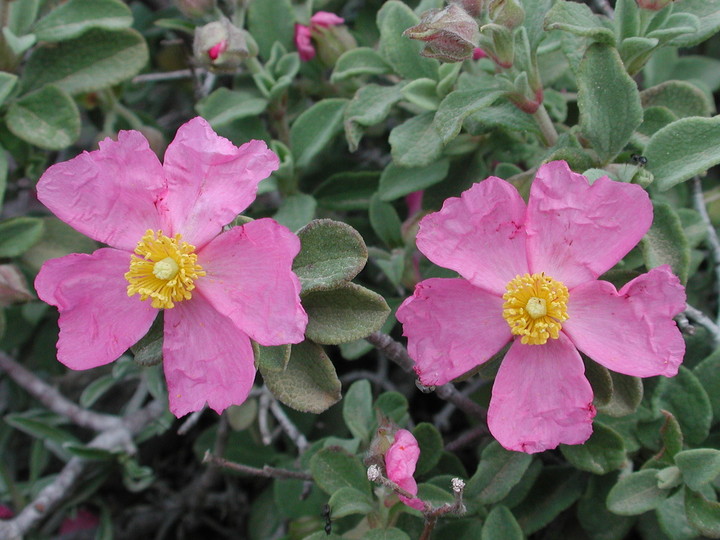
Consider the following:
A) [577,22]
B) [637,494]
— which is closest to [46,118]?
[577,22]

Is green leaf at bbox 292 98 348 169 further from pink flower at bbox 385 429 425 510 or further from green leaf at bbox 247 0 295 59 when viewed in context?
pink flower at bbox 385 429 425 510

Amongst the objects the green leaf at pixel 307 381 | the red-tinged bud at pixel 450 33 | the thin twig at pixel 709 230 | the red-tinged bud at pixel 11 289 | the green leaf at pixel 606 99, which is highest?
the red-tinged bud at pixel 450 33

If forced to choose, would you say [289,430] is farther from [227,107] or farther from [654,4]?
[654,4]

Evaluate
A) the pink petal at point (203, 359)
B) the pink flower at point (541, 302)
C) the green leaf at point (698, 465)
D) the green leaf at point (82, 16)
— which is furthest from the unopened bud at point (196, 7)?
the green leaf at point (698, 465)

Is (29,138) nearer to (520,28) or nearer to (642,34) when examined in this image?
(520,28)

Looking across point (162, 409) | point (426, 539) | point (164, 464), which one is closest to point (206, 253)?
point (426, 539)

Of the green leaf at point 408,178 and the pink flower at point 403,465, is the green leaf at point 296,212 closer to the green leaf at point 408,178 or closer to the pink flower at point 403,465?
the green leaf at point 408,178

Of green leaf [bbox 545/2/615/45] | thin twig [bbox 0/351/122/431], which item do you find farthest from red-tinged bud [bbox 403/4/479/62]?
thin twig [bbox 0/351/122/431]
